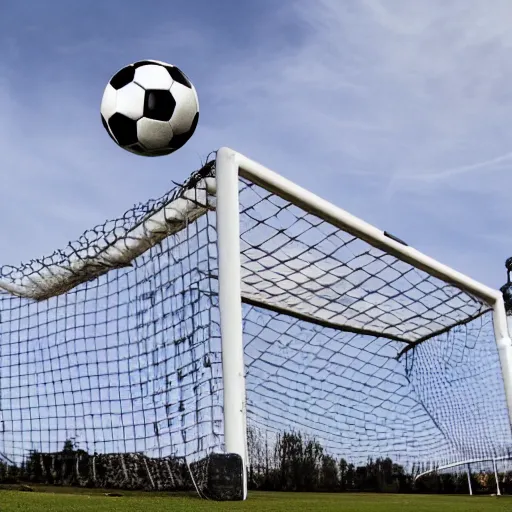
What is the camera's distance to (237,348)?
14.6 feet

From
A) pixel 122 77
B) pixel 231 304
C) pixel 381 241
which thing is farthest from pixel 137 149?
pixel 381 241

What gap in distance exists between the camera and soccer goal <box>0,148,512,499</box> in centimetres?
482

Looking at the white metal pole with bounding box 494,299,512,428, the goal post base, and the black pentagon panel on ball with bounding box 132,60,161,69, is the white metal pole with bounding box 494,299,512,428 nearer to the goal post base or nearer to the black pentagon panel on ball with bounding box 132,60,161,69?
the goal post base

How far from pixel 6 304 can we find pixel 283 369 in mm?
3271

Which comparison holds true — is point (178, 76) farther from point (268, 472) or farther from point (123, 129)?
point (268, 472)

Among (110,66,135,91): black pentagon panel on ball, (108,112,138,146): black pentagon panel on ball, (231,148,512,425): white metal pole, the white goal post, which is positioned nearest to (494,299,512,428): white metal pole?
(231,148,512,425): white metal pole

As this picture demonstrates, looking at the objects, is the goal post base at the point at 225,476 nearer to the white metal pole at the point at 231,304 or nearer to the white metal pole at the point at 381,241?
the white metal pole at the point at 231,304

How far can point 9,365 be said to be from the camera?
7.73 meters

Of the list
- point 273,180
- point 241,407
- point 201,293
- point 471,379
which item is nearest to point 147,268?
point 201,293

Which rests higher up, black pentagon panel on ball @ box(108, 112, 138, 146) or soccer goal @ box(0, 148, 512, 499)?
black pentagon panel on ball @ box(108, 112, 138, 146)

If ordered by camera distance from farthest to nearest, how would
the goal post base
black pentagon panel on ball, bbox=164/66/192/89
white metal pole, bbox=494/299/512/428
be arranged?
1. white metal pole, bbox=494/299/512/428
2. black pentagon panel on ball, bbox=164/66/192/89
3. the goal post base

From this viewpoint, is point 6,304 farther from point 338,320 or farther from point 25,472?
point 338,320

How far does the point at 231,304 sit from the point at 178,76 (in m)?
1.73

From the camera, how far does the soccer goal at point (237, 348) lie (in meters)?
4.82
